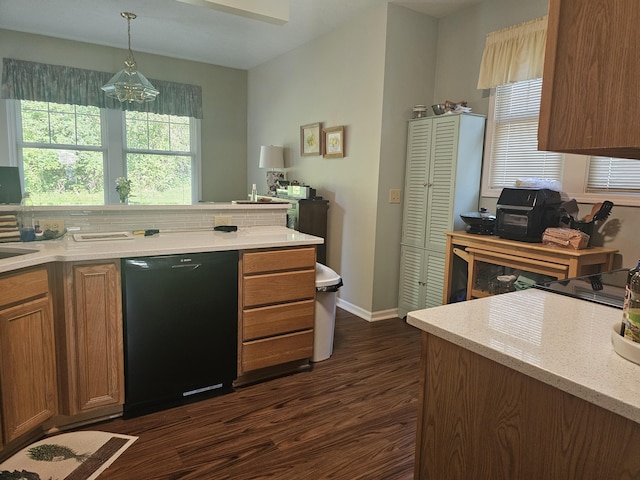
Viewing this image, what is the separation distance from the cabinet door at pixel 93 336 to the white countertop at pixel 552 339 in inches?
62.4

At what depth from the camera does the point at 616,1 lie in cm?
78

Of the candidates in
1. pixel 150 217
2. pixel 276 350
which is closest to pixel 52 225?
pixel 150 217

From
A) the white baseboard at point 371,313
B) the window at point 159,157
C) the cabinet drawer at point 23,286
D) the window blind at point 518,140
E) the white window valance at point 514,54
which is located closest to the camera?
the cabinet drawer at point 23,286

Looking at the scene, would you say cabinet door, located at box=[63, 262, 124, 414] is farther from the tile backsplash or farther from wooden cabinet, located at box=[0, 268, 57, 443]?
the tile backsplash

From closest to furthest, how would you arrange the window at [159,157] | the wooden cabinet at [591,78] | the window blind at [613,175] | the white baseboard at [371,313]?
the wooden cabinet at [591,78] → the window blind at [613,175] → the white baseboard at [371,313] → the window at [159,157]

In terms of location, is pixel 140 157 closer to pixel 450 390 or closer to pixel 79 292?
pixel 79 292

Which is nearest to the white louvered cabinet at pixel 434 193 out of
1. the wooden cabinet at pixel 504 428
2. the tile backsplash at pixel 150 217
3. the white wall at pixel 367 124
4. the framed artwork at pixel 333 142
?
the white wall at pixel 367 124

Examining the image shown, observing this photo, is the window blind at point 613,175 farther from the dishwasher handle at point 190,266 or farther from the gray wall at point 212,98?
the gray wall at point 212,98

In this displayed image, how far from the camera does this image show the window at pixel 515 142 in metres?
3.11

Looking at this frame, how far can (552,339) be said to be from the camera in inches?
40.7

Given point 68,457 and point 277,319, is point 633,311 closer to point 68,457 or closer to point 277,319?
point 277,319

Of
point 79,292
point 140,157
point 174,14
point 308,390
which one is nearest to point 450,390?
point 308,390

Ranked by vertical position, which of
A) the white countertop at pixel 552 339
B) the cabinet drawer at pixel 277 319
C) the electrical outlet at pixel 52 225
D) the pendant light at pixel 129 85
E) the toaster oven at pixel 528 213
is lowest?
the cabinet drawer at pixel 277 319

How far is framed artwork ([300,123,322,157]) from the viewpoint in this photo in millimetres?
4449
